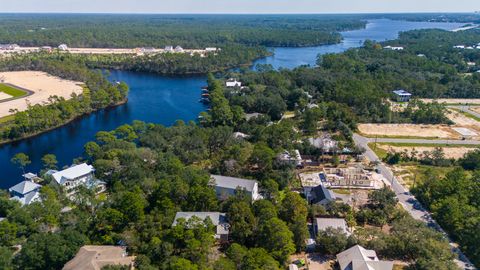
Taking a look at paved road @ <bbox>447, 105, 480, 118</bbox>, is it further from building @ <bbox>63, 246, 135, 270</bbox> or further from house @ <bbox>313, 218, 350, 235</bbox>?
building @ <bbox>63, 246, 135, 270</bbox>

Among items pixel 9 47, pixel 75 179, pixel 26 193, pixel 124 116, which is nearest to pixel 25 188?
pixel 26 193

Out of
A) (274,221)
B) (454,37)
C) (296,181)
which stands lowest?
(296,181)

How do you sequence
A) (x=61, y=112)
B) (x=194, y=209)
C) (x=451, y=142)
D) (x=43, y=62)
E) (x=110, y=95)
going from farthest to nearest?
(x=43, y=62) → (x=110, y=95) → (x=61, y=112) → (x=451, y=142) → (x=194, y=209)

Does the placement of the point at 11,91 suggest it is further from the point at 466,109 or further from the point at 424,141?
the point at 466,109

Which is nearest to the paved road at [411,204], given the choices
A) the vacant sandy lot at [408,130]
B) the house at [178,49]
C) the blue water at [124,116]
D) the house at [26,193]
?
the vacant sandy lot at [408,130]

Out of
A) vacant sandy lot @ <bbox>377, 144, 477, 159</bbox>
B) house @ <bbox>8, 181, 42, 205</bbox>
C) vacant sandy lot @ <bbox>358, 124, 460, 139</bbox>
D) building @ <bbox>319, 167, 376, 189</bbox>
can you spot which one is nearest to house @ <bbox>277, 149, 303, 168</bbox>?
building @ <bbox>319, 167, 376, 189</bbox>

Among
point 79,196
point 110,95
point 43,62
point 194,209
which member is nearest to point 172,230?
point 194,209

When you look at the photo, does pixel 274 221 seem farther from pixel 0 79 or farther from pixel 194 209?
pixel 0 79
